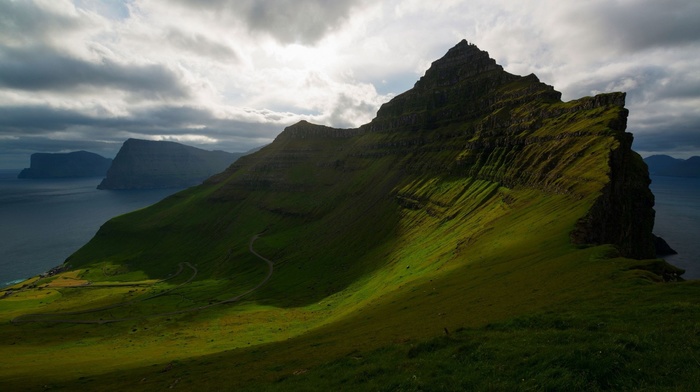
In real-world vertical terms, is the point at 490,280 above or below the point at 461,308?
above

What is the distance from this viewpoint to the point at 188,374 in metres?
54.5

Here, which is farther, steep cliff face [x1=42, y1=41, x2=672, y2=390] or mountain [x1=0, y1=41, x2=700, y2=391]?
steep cliff face [x1=42, y1=41, x2=672, y2=390]

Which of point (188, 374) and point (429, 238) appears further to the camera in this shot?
point (429, 238)

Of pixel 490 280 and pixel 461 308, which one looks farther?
pixel 490 280

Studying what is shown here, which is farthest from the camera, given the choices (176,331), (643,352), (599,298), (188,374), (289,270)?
(289,270)

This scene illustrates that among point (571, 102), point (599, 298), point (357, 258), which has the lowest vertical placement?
point (357, 258)

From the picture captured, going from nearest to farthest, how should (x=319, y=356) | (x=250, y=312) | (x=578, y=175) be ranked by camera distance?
1. (x=319, y=356)
2. (x=578, y=175)
3. (x=250, y=312)

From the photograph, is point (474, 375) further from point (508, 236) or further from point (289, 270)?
point (289, 270)

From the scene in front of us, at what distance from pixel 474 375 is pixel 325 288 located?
13423cm

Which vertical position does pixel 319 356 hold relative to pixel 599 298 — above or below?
below

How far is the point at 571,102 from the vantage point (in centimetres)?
17000

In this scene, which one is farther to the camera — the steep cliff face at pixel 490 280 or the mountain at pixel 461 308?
the steep cliff face at pixel 490 280

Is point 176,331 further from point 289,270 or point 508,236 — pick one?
point 508,236

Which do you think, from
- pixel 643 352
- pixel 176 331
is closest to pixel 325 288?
pixel 176 331
